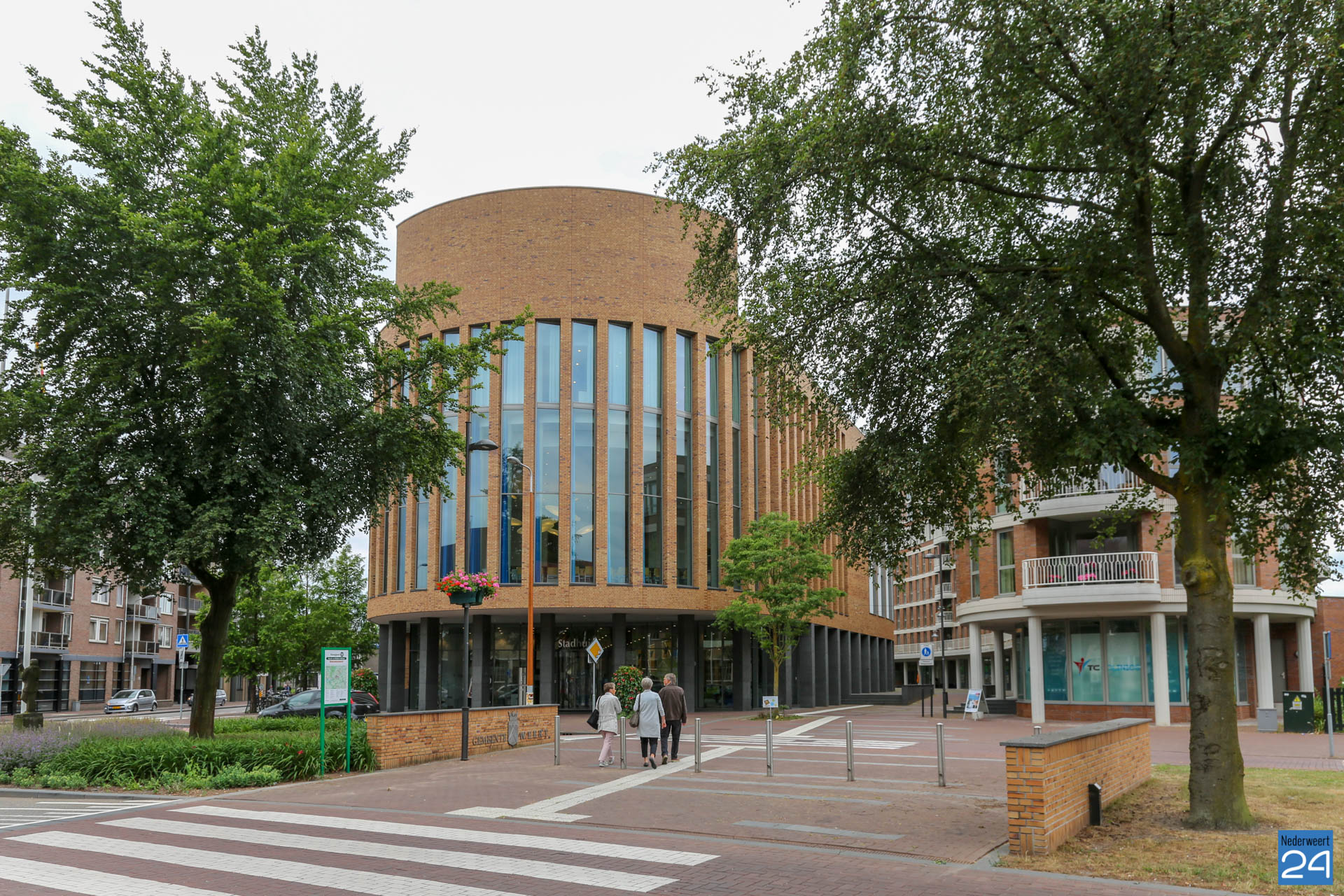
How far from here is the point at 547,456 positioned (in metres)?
39.2

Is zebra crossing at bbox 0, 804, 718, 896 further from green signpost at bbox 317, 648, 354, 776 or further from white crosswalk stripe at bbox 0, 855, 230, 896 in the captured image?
green signpost at bbox 317, 648, 354, 776

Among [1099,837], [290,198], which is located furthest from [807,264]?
[290,198]

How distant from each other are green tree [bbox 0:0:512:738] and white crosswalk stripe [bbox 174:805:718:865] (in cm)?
529

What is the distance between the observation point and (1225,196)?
38.0 feet

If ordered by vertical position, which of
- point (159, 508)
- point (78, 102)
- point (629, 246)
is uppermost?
point (629, 246)

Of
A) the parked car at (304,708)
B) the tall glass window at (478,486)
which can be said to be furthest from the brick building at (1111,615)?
the parked car at (304,708)

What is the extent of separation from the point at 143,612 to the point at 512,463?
51.7 meters

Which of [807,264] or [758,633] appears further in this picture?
[758,633]

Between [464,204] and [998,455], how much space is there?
106 feet

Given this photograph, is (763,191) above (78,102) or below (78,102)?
below

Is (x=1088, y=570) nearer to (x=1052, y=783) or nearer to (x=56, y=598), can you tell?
(x=1052, y=783)

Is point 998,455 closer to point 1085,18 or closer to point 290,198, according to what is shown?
point 1085,18

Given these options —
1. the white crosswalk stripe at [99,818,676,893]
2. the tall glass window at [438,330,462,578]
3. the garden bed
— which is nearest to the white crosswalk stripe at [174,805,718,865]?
the white crosswalk stripe at [99,818,676,893]

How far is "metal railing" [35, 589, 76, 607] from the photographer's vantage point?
198 ft
